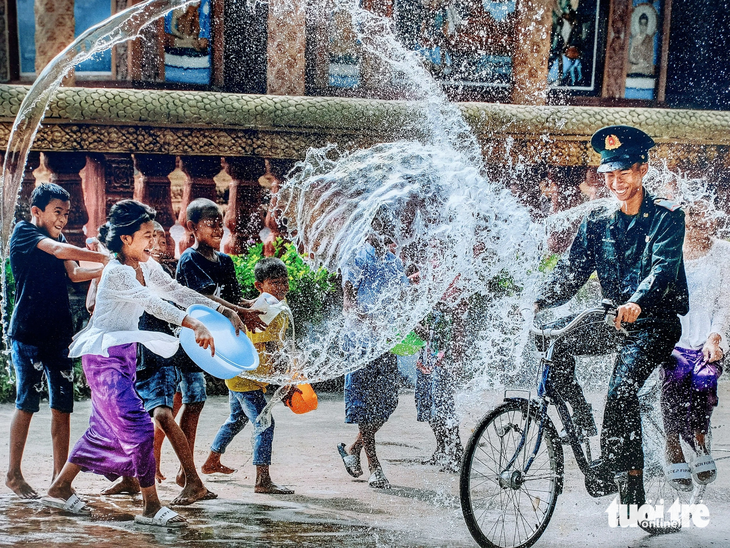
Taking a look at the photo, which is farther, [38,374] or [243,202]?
[243,202]

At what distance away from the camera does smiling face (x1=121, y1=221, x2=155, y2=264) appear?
4.05 m

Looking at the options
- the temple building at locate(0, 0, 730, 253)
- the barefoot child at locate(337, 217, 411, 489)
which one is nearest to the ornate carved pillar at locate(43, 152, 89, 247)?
the temple building at locate(0, 0, 730, 253)

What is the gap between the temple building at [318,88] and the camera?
17.1ft

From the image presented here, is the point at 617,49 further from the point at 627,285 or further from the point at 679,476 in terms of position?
the point at 679,476

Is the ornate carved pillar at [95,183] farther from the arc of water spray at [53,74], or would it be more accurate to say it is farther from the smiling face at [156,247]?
the smiling face at [156,247]

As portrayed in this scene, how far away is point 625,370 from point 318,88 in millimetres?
2875

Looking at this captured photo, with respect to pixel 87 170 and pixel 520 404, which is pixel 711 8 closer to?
pixel 520 404

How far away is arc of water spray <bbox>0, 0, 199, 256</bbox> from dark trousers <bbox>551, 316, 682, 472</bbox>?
10.8 feet

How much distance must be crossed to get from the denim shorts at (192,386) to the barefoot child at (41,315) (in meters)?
0.59

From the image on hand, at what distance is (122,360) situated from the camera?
4000 millimetres

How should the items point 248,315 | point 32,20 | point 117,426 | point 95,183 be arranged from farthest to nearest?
point 32,20, point 95,183, point 248,315, point 117,426

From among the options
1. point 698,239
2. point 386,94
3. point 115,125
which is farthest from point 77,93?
point 698,239

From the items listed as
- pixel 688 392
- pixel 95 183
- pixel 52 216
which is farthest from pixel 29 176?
pixel 688 392

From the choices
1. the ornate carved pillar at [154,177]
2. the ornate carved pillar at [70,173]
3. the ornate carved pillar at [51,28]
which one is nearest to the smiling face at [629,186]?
the ornate carved pillar at [154,177]
